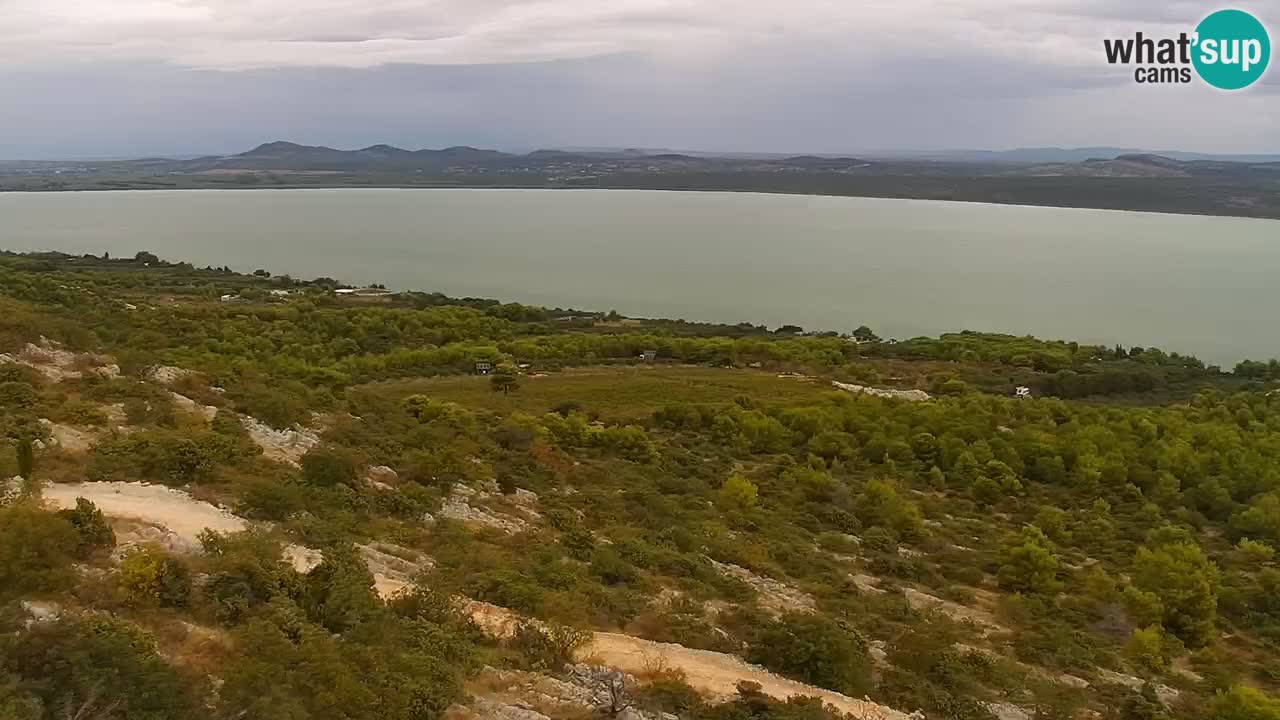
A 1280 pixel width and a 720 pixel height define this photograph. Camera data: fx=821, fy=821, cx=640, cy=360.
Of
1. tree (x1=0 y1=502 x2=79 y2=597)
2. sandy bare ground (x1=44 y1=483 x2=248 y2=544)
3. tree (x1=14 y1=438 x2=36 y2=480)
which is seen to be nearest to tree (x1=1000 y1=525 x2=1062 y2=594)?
sandy bare ground (x1=44 y1=483 x2=248 y2=544)

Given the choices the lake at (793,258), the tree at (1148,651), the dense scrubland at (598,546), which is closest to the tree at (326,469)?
the dense scrubland at (598,546)

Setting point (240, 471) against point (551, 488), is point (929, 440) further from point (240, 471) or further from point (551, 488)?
point (240, 471)

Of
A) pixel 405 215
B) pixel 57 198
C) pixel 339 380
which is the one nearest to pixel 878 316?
pixel 339 380

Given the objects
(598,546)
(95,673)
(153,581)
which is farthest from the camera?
(598,546)

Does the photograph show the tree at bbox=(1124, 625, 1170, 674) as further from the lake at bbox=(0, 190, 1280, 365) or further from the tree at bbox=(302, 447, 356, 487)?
the lake at bbox=(0, 190, 1280, 365)

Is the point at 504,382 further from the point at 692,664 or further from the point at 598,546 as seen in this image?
the point at 692,664

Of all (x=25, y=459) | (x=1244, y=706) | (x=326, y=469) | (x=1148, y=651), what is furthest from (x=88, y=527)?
(x=1148, y=651)

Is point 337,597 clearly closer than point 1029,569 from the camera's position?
Yes
